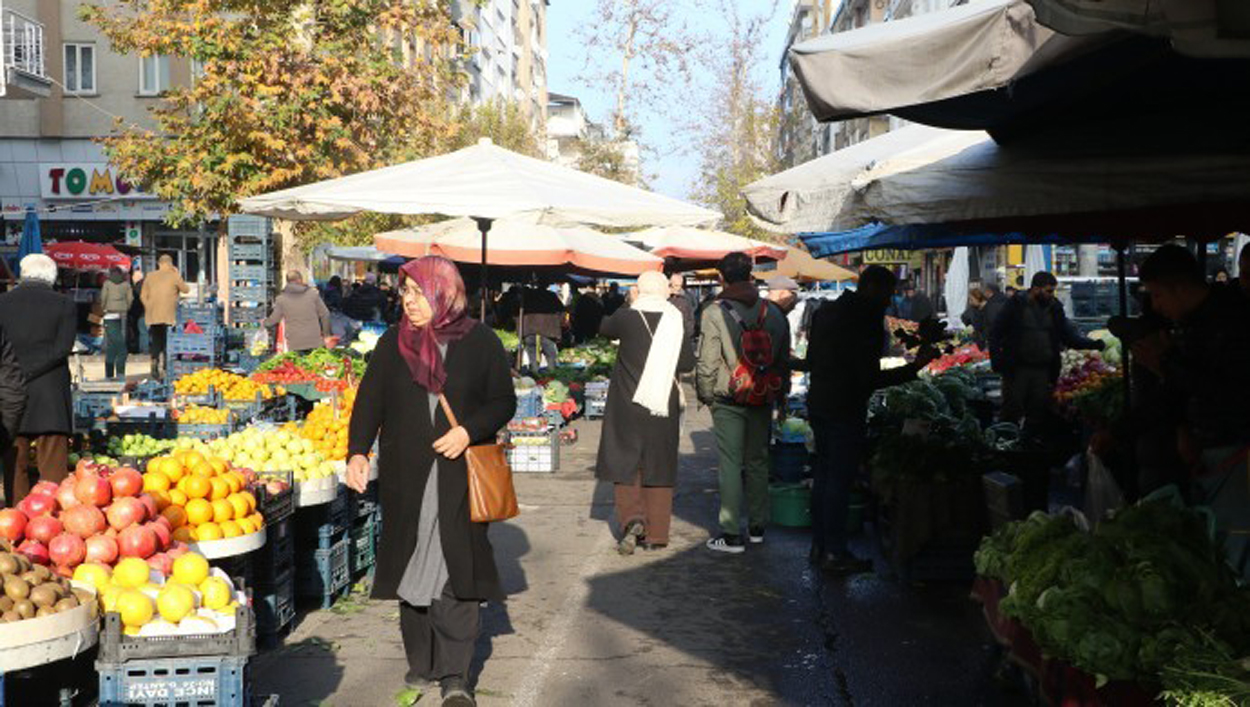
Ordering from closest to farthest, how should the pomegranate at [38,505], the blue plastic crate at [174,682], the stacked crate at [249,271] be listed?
the blue plastic crate at [174,682], the pomegranate at [38,505], the stacked crate at [249,271]

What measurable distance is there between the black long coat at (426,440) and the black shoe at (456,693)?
0.37 metres

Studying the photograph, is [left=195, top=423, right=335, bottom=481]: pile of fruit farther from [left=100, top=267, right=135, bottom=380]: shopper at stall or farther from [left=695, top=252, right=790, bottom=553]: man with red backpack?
[left=100, top=267, right=135, bottom=380]: shopper at stall

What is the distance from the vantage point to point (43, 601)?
4332 millimetres

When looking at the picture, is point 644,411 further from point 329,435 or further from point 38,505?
point 38,505

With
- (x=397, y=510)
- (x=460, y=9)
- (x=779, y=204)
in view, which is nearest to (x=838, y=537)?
(x=779, y=204)

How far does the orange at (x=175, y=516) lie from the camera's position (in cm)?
598

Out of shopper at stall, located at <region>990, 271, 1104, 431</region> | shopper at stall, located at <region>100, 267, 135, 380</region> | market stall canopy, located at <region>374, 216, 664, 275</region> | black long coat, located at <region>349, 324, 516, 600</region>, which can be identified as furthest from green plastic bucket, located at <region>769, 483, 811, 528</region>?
shopper at stall, located at <region>100, 267, 135, 380</region>

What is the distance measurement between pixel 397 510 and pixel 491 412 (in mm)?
579

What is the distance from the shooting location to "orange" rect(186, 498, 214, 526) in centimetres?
602

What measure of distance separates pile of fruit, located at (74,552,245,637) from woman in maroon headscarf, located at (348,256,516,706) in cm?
82

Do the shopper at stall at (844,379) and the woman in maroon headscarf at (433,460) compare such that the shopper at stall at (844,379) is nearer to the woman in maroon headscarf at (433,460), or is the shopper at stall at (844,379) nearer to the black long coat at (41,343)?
the woman in maroon headscarf at (433,460)

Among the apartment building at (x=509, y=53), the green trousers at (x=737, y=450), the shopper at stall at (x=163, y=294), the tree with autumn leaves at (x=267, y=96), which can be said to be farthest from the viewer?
the apartment building at (x=509, y=53)

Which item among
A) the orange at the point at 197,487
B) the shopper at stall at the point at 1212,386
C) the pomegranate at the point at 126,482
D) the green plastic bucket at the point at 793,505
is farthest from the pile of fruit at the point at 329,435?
the shopper at stall at the point at 1212,386

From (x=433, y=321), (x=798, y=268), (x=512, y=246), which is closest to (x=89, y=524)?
(x=433, y=321)
